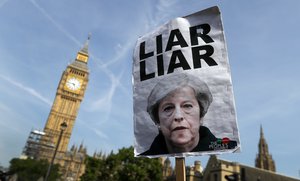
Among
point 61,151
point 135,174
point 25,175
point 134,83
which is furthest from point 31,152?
point 134,83

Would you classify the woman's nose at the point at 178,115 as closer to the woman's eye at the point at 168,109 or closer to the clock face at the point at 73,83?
the woman's eye at the point at 168,109

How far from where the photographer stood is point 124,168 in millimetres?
37188

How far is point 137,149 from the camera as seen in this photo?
3908mm

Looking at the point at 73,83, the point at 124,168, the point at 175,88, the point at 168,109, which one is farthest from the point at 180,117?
the point at 73,83

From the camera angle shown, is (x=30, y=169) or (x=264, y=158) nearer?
(x=30, y=169)

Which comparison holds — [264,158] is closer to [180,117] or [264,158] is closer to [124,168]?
[124,168]

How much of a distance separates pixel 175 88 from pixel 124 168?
35.6 m

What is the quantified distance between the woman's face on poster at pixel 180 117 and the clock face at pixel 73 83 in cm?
10342

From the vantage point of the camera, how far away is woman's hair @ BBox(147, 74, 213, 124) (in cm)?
352

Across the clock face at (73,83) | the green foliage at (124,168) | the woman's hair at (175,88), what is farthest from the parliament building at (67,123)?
the woman's hair at (175,88)

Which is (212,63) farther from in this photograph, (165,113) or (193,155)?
(193,155)

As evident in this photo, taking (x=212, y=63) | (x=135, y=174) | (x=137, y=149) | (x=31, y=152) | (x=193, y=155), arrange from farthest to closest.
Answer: (x=31, y=152) < (x=135, y=174) < (x=137, y=149) < (x=212, y=63) < (x=193, y=155)

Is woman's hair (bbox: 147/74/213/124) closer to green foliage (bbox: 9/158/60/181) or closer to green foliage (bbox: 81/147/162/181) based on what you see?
green foliage (bbox: 81/147/162/181)

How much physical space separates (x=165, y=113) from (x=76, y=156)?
368ft
